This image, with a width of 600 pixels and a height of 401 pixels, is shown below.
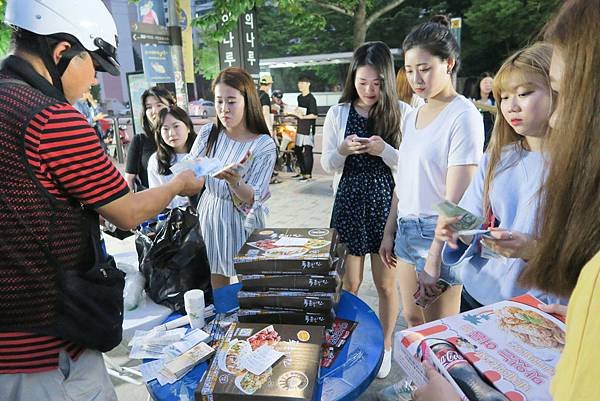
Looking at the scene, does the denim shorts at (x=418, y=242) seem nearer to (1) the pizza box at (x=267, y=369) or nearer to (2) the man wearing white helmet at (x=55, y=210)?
(1) the pizza box at (x=267, y=369)

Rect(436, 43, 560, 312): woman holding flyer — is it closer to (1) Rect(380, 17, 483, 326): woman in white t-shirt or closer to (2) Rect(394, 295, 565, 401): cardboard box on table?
(1) Rect(380, 17, 483, 326): woman in white t-shirt

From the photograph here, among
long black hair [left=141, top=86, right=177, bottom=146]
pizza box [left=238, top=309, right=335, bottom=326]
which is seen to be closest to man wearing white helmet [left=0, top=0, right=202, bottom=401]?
pizza box [left=238, top=309, right=335, bottom=326]

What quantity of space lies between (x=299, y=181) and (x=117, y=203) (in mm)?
6822

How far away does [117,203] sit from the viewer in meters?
1.21

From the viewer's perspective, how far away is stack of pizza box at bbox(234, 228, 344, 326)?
147 cm

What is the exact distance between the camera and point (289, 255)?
1.49 meters

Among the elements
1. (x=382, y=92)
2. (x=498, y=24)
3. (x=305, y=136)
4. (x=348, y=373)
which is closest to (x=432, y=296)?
(x=348, y=373)

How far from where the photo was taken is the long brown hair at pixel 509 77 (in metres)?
1.41

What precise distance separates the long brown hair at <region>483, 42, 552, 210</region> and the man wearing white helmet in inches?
48.4

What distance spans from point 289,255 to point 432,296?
791 millimetres

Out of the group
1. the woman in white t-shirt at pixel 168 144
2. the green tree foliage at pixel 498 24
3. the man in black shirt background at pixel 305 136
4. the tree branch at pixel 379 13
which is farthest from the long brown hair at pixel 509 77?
the green tree foliage at pixel 498 24

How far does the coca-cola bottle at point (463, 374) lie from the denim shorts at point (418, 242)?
2.97 feet

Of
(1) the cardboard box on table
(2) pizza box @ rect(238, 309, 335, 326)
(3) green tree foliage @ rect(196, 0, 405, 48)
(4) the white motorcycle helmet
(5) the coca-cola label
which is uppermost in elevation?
(3) green tree foliage @ rect(196, 0, 405, 48)

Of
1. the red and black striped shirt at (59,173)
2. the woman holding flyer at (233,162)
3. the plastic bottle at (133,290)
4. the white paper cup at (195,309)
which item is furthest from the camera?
the woman holding flyer at (233,162)
